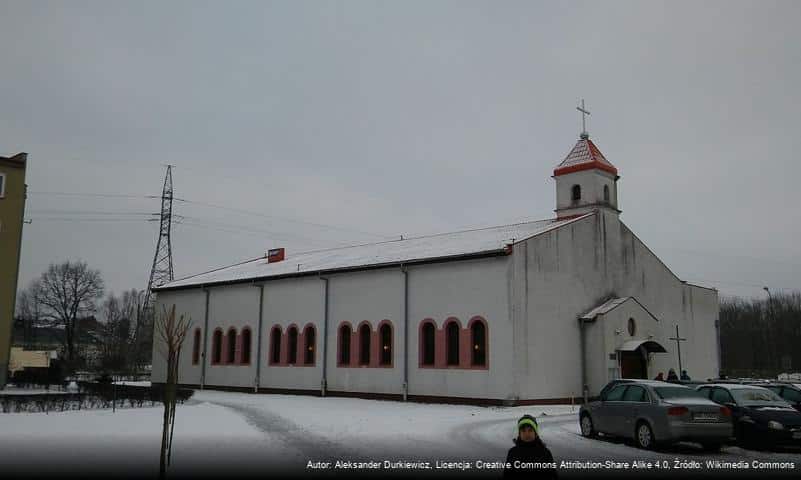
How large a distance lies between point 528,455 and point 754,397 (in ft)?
45.3

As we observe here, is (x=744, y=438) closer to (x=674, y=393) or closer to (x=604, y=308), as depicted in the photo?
(x=674, y=393)

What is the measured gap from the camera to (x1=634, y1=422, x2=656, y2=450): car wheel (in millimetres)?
15882

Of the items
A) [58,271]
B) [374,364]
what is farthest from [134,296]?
[374,364]

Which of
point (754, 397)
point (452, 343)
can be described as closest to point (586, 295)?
point (452, 343)

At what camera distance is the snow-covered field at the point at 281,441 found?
13305 millimetres

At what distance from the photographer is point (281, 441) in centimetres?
1667

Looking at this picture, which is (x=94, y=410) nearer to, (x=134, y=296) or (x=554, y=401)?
(x=554, y=401)

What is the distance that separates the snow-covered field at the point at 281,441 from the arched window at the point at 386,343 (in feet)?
23.9

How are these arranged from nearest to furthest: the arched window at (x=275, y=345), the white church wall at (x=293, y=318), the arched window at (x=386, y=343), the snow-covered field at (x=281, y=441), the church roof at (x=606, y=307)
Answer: the snow-covered field at (x=281, y=441), the church roof at (x=606, y=307), the arched window at (x=386, y=343), the white church wall at (x=293, y=318), the arched window at (x=275, y=345)

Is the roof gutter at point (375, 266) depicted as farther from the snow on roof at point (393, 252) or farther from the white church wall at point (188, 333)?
the white church wall at point (188, 333)

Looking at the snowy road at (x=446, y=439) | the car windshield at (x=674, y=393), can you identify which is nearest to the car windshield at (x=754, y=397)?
the snowy road at (x=446, y=439)

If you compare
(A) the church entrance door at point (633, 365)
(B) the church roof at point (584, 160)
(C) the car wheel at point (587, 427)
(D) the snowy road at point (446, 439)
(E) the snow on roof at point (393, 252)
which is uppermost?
(B) the church roof at point (584, 160)

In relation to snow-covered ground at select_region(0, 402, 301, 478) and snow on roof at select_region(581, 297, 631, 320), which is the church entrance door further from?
snow-covered ground at select_region(0, 402, 301, 478)

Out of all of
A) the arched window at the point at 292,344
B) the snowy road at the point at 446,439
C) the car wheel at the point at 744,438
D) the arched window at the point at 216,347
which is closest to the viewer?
the snowy road at the point at 446,439
